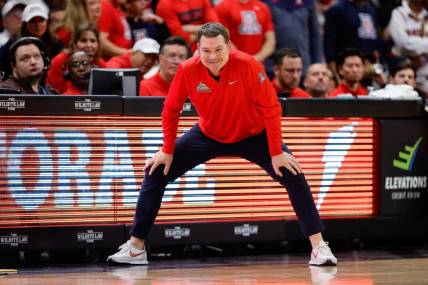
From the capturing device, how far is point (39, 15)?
10.5m

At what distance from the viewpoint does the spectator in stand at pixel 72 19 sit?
36.0 ft

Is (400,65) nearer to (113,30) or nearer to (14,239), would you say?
(113,30)

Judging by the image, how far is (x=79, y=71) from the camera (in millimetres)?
9867

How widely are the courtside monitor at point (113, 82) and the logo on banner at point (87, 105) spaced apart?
0.41m

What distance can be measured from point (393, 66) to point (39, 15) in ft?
13.6

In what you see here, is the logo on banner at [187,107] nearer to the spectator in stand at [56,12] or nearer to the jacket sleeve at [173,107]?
the jacket sleeve at [173,107]

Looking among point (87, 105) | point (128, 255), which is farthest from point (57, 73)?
point (128, 255)

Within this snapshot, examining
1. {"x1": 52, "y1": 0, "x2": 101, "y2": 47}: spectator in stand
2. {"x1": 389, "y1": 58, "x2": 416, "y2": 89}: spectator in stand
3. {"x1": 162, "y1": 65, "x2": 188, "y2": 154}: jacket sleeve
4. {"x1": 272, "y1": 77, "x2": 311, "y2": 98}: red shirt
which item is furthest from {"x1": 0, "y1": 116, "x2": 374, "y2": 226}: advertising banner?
{"x1": 52, "y1": 0, "x2": 101, "y2": 47}: spectator in stand

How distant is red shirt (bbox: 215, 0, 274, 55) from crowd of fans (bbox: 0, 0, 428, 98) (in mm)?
12

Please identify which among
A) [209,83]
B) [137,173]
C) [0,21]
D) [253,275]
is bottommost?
[253,275]

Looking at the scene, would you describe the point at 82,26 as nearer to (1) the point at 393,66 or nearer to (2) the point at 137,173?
(2) the point at 137,173

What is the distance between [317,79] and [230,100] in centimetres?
359

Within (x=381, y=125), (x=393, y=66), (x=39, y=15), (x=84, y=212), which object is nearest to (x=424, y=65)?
(x=393, y=66)

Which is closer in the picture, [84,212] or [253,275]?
[253,275]
